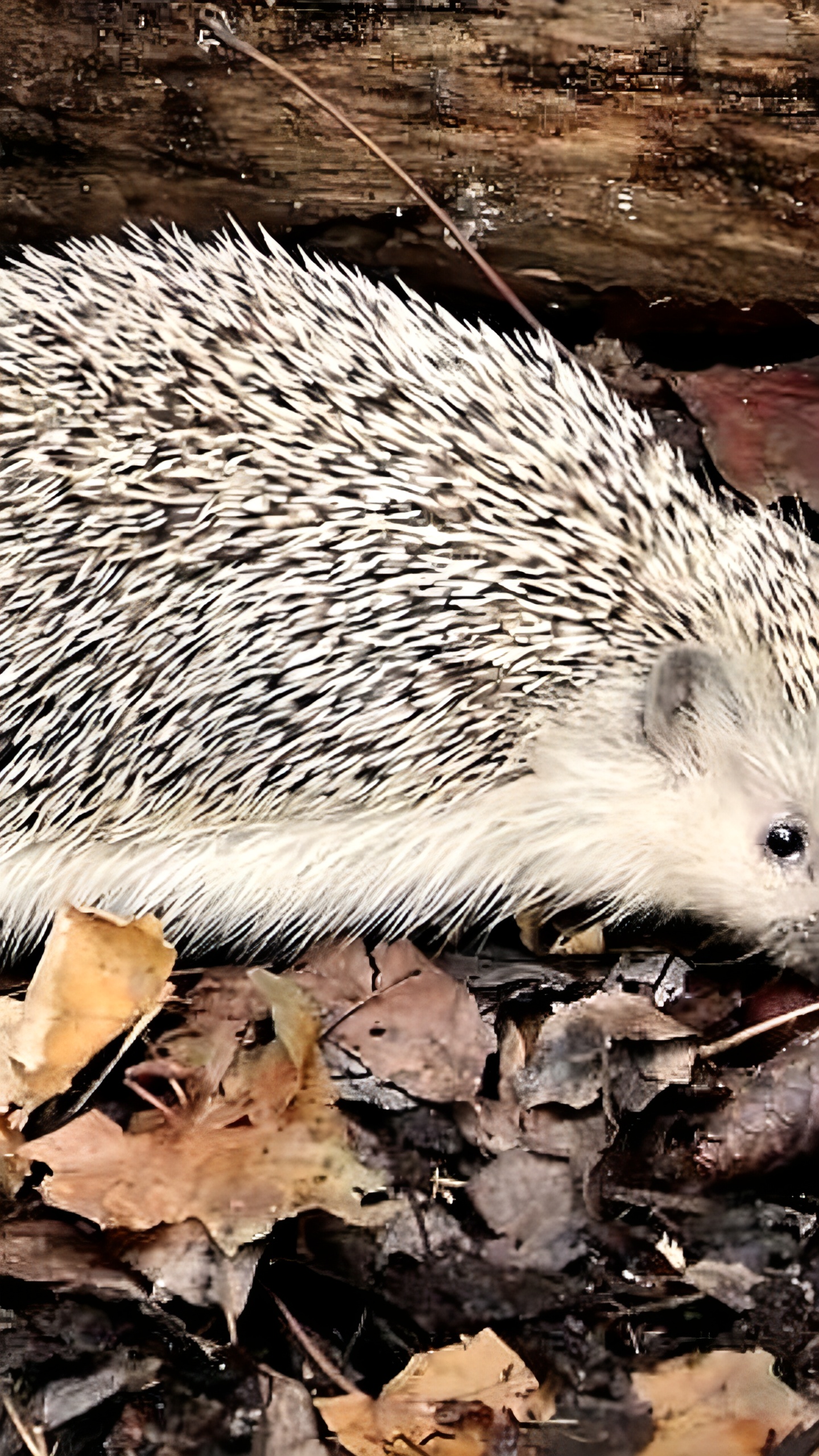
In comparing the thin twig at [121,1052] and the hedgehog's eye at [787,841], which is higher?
the hedgehog's eye at [787,841]

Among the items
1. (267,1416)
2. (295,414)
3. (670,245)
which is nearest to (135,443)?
(295,414)

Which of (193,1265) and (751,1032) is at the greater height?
(751,1032)

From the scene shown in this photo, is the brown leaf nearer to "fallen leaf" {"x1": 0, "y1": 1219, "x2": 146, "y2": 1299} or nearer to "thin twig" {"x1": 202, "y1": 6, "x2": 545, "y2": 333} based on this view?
"thin twig" {"x1": 202, "y1": 6, "x2": 545, "y2": 333}

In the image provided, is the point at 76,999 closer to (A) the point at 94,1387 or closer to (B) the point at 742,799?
(A) the point at 94,1387

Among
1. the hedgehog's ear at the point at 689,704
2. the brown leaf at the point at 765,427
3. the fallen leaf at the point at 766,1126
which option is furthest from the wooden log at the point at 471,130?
Result: the fallen leaf at the point at 766,1126

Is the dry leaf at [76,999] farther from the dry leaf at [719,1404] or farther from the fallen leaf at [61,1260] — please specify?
the dry leaf at [719,1404]

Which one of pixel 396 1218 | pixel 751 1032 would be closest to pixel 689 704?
pixel 751 1032

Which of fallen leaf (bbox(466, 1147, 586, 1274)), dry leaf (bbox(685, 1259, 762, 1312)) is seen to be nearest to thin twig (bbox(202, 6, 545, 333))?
fallen leaf (bbox(466, 1147, 586, 1274))
